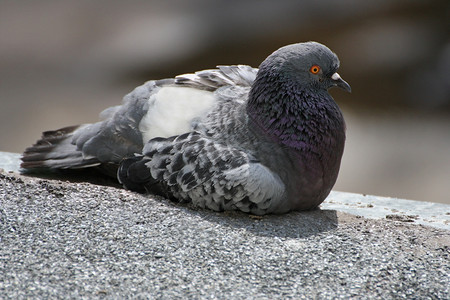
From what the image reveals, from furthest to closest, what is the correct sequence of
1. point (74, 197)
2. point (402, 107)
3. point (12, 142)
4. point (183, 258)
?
point (402, 107), point (12, 142), point (74, 197), point (183, 258)

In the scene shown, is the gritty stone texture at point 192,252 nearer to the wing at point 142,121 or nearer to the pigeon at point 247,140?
the pigeon at point 247,140

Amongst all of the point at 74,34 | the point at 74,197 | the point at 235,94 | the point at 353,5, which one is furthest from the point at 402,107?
the point at 74,197

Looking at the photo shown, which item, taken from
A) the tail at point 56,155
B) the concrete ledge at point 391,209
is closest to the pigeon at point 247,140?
the tail at point 56,155

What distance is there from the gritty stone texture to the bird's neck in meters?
0.57

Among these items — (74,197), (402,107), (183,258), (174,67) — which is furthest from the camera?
(174,67)

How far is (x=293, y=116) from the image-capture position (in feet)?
15.4

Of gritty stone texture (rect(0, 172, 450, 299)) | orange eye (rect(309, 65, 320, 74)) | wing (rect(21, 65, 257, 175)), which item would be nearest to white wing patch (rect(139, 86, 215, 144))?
wing (rect(21, 65, 257, 175))

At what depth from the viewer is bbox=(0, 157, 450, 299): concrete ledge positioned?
350 cm

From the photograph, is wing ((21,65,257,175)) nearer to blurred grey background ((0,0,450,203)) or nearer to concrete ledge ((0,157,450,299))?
concrete ledge ((0,157,450,299))

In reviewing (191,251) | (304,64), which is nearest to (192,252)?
(191,251)

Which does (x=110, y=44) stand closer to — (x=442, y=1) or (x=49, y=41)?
(x=49, y=41)

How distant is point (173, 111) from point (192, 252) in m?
1.50

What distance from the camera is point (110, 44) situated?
14.1 m

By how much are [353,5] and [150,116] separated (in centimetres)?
945
